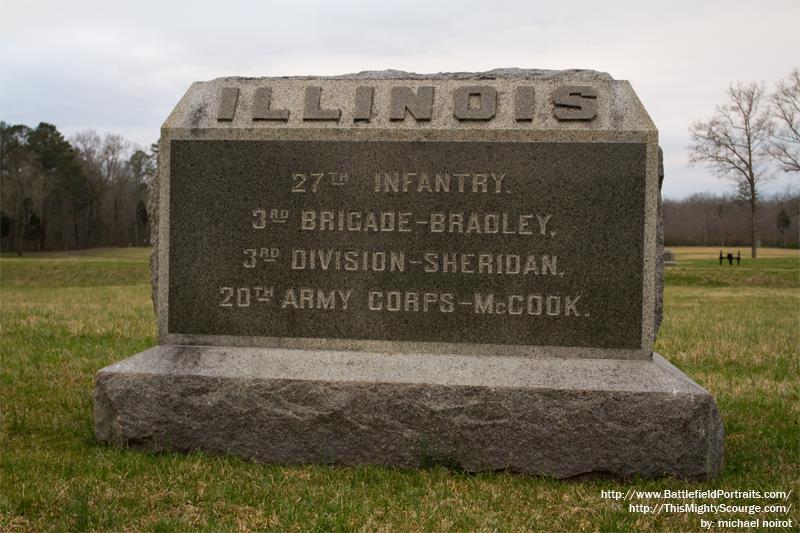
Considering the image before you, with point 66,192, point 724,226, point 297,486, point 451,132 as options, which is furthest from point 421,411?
point 724,226

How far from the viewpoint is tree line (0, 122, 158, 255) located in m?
47.9

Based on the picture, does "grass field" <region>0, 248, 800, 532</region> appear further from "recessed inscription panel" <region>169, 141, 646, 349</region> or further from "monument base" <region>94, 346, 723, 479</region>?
"recessed inscription panel" <region>169, 141, 646, 349</region>

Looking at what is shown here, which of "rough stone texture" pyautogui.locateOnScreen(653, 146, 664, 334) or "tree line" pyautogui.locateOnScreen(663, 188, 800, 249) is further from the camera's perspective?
"tree line" pyautogui.locateOnScreen(663, 188, 800, 249)

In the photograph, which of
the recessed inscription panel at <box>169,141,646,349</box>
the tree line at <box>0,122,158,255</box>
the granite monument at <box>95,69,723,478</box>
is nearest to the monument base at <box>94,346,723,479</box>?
the granite monument at <box>95,69,723,478</box>

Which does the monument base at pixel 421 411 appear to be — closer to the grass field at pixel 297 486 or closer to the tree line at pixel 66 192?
the grass field at pixel 297 486

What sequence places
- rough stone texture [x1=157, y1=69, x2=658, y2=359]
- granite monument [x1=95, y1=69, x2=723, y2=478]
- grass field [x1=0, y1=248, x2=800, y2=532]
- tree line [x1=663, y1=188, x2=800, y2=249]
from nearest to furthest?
1. grass field [x1=0, y1=248, x2=800, y2=532]
2. granite monument [x1=95, y1=69, x2=723, y2=478]
3. rough stone texture [x1=157, y1=69, x2=658, y2=359]
4. tree line [x1=663, y1=188, x2=800, y2=249]

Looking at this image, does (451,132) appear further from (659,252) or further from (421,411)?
(421,411)

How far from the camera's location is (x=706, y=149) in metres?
41.5

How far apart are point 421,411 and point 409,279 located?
0.90 metres

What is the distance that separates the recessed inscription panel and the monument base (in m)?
0.26

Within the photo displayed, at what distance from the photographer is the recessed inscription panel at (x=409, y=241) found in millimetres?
4738

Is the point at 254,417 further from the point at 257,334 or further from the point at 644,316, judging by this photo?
A: the point at 644,316

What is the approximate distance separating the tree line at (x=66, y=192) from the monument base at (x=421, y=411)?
46.0 meters

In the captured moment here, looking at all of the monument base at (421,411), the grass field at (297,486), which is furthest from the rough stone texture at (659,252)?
the grass field at (297,486)
